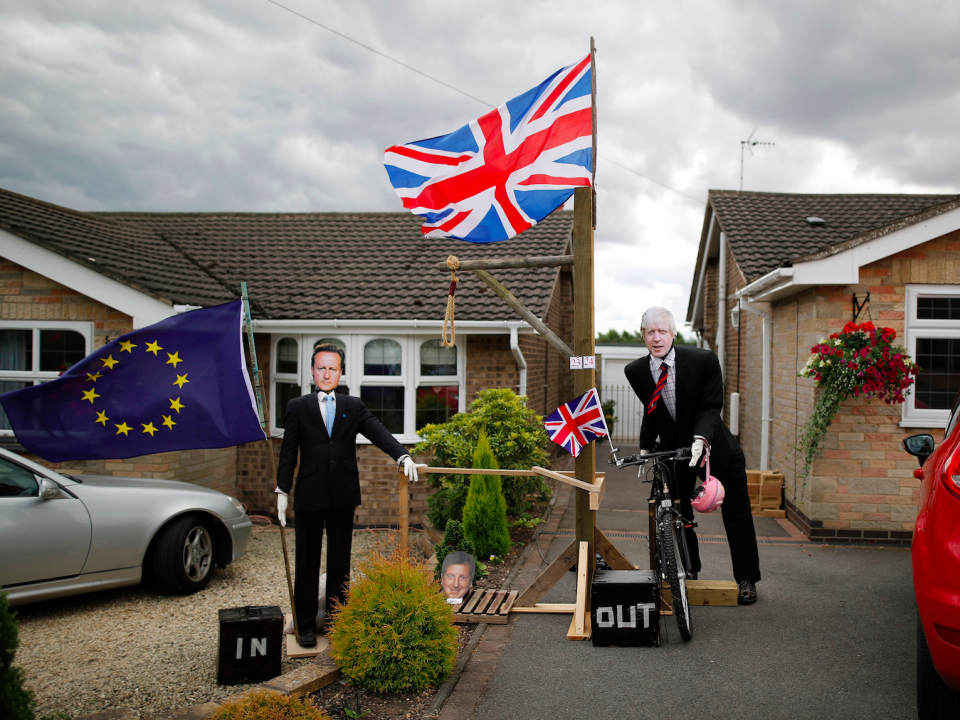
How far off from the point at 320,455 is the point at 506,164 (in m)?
2.43

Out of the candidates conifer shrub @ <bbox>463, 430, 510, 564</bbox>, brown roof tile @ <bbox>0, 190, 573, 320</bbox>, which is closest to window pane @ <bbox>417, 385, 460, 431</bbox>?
brown roof tile @ <bbox>0, 190, 573, 320</bbox>

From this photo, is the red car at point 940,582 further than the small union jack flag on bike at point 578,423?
No

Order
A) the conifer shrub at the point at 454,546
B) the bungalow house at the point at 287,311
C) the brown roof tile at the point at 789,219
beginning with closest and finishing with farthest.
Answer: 1. the conifer shrub at the point at 454,546
2. the bungalow house at the point at 287,311
3. the brown roof tile at the point at 789,219

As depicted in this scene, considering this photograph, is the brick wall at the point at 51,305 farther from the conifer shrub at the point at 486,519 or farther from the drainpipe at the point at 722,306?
the drainpipe at the point at 722,306

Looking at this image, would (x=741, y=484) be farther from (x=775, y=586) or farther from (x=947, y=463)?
(x=947, y=463)

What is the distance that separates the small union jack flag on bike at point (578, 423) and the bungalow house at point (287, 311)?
4705 millimetres

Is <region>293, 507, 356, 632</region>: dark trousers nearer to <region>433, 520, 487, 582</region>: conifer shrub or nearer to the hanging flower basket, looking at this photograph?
<region>433, 520, 487, 582</region>: conifer shrub

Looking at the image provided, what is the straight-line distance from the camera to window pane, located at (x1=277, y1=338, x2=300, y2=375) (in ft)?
32.8

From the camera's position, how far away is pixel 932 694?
2988 millimetres

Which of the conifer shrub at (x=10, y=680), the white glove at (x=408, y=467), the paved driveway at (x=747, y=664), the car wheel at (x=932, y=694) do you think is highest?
the white glove at (x=408, y=467)

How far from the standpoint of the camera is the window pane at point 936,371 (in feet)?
24.3

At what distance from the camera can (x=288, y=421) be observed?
4.44 m

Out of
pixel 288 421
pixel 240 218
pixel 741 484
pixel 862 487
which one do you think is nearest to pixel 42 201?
pixel 240 218

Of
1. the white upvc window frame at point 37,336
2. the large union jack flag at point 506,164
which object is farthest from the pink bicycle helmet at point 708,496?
the white upvc window frame at point 37,336
